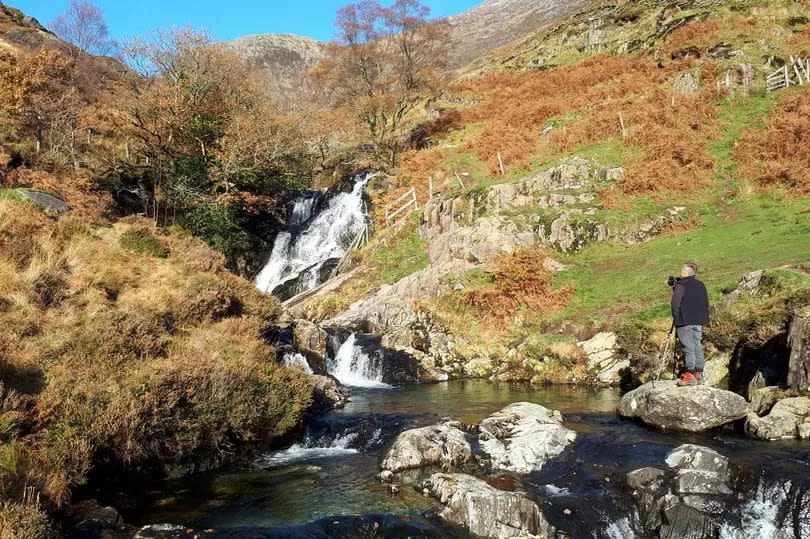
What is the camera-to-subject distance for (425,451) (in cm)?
1030

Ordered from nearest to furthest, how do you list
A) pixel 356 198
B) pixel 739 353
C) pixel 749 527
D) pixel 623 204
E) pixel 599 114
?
pixel 749 527 < pixel 739 353 < pixel 623 204 < pixel 599 114 < pixel 356 198

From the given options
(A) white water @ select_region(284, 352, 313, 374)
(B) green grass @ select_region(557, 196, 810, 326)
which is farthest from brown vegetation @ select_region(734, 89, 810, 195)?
(A) white water @ select_region(284, 352, 313, 374)

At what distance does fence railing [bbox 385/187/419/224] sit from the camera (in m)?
34.6

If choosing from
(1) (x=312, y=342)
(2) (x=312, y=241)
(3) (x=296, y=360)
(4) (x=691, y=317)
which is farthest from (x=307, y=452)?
(2) (x=312, y=241)

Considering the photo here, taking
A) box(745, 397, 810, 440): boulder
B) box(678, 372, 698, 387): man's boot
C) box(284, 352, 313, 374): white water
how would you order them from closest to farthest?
box(745, 397, 810, 440): boulder < box(678, 372, 698, 387): man's boot < box(284, 352, 313, 374): white water

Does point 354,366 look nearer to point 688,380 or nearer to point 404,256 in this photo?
point 404,256

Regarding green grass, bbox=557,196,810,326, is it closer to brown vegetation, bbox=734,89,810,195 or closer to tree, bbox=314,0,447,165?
brown vegetation, bbox=734,89,810,195

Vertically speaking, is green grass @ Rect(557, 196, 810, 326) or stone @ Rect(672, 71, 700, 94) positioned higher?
stone @ Rect(672, 71, 700, 94)

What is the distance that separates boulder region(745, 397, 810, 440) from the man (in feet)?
5.12

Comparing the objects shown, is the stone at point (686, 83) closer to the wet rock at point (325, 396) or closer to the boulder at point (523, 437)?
the boulder at point (523, 437)

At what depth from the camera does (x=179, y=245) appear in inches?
741

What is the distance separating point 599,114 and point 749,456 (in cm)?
2990

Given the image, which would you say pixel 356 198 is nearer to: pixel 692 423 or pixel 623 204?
pixel 623 204

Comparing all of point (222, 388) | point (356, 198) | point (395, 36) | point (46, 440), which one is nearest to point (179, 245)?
point (222, 388)
